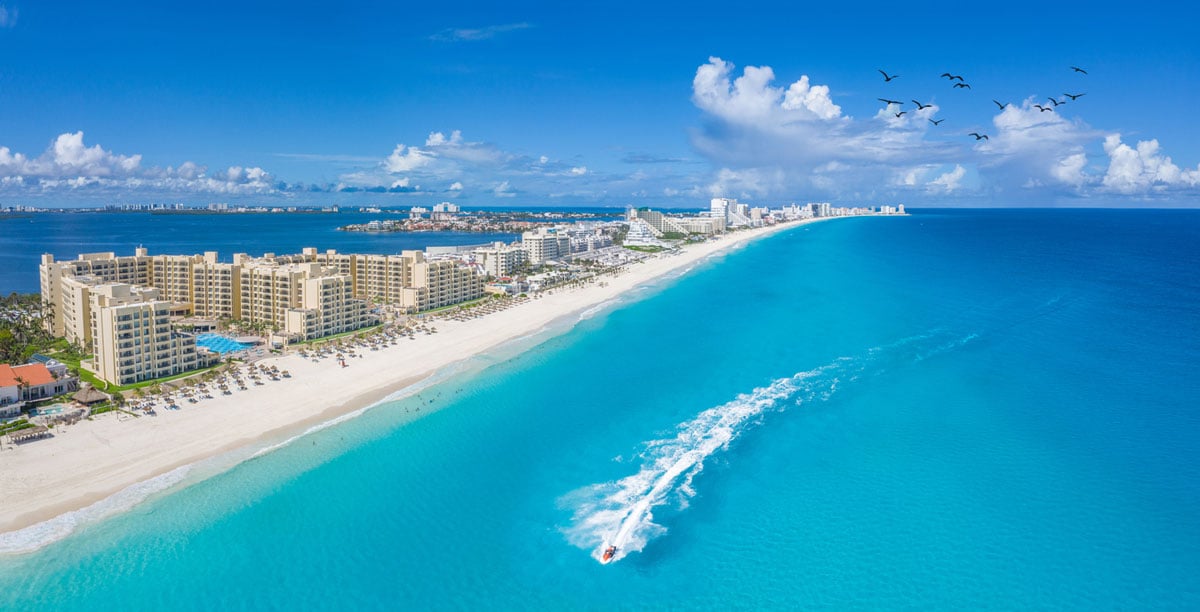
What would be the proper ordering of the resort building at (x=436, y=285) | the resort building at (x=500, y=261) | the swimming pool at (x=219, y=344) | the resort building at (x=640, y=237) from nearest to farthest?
the swimming pool at (x=219, y=344) < the resort building at (x=436, y=285) < the resort building at (x=500, y=261) < the resort building at (x=640, y=237)

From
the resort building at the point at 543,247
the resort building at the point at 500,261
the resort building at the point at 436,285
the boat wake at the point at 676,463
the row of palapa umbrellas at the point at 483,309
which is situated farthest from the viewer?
the resort building at the point at 543,247

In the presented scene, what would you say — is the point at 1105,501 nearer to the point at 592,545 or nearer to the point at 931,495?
the point at 931,495

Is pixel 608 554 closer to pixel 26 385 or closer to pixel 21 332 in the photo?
pixel 26 385

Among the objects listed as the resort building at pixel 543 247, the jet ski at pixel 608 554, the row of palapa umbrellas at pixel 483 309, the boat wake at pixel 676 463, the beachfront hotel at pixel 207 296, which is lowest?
the jet ski at pixel 608 554

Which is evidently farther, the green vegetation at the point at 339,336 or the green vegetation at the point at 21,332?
the green vegetation at the point at 339,336

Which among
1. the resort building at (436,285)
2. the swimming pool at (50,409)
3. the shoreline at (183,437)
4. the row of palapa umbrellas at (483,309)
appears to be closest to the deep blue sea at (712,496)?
the shoreline at (183,437)

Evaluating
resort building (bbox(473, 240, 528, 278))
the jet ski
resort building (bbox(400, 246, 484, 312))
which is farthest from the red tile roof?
resort building (bbox(473, 240, 528, 278))

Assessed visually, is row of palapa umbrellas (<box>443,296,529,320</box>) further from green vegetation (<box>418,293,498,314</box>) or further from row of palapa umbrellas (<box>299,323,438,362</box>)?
row of palapa umbrellas (<box>299,323,438,362</box>)

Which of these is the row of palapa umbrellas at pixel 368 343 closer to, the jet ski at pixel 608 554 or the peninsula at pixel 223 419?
the peninsula at pixel 223 419
